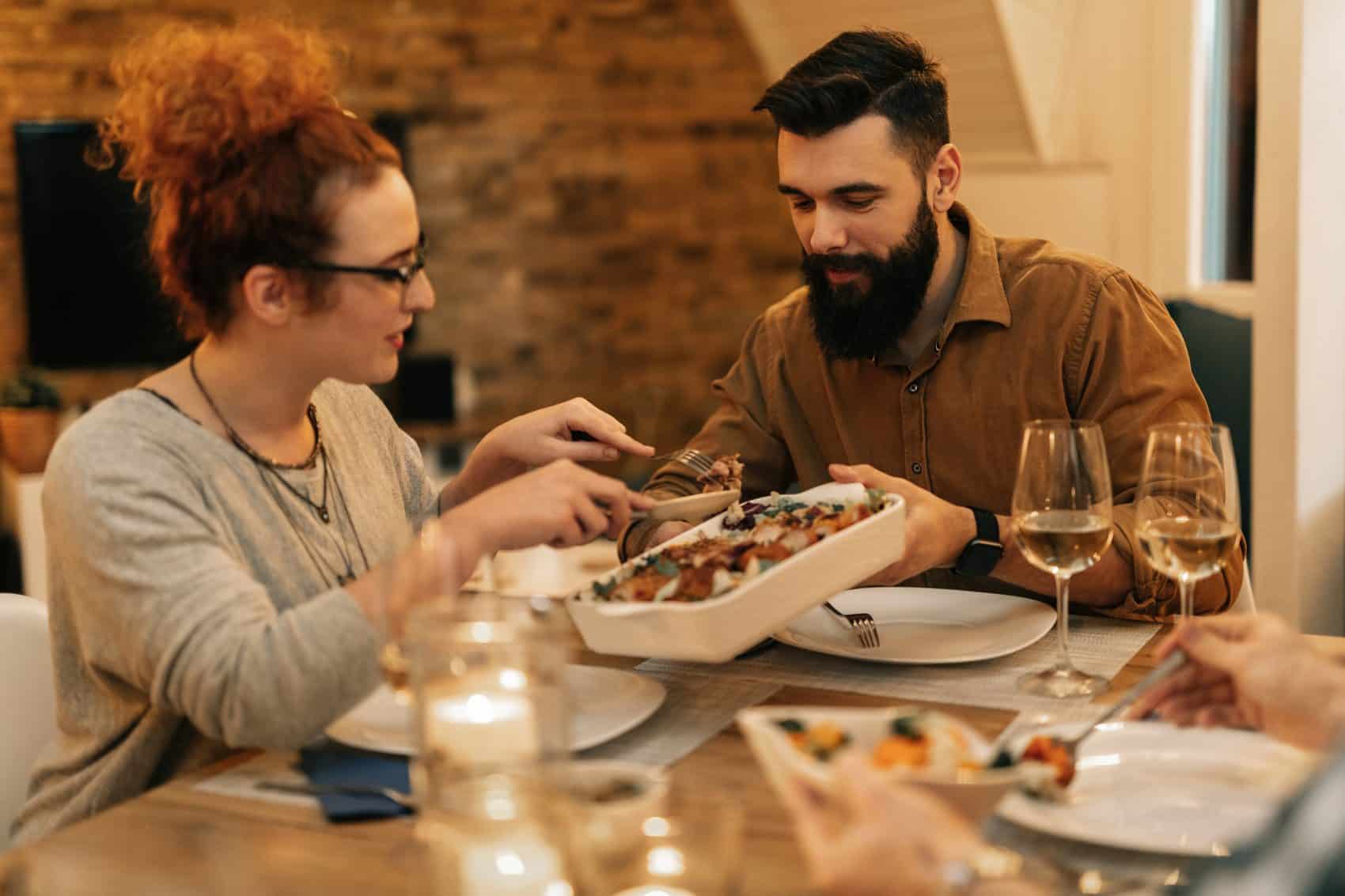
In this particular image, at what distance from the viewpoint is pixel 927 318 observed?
7.08 ft

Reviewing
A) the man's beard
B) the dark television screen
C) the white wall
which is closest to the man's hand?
the man's beard

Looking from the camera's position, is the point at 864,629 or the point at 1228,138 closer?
the point at 864,629

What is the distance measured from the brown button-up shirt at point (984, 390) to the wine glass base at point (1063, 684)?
1.40ft

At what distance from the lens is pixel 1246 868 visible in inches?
23.6

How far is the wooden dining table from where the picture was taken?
1042mm

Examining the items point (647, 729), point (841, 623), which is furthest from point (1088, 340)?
point (647, 729)

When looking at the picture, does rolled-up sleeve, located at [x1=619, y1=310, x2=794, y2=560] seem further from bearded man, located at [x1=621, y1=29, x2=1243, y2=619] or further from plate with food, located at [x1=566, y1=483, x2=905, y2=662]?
plate with food, located at [x1=566, y1=483, x2=905, y2=662]

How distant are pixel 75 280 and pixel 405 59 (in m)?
1.40

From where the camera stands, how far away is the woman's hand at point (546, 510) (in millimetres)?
1419

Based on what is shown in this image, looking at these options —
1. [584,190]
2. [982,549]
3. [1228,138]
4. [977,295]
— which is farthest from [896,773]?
[584,190]

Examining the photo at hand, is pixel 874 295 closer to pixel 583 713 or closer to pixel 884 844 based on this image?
pixel 583 713

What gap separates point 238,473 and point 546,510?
0.32 meters

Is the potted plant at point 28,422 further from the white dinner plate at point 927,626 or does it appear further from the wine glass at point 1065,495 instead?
the wine glass at point 1065,495

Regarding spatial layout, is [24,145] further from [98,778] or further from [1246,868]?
A: [1246,868]
